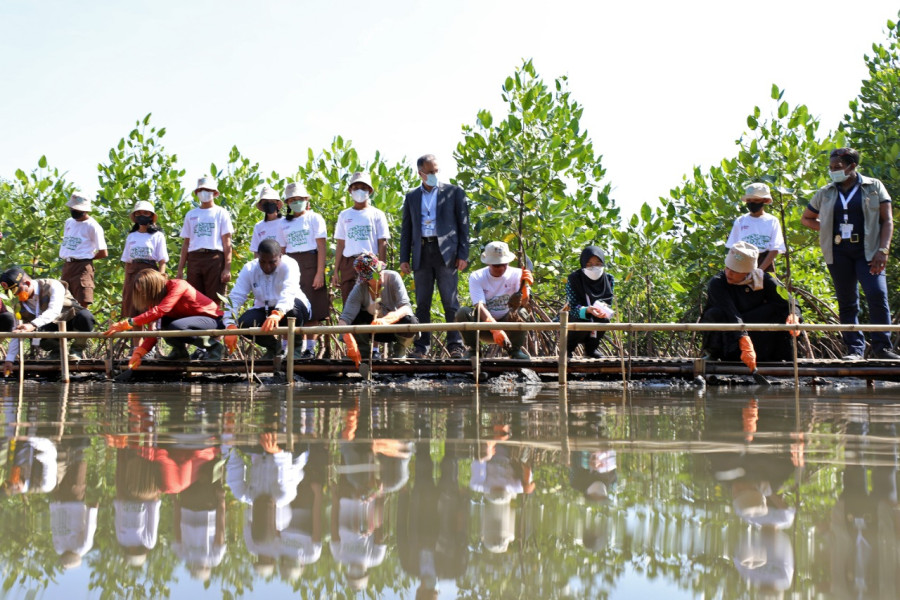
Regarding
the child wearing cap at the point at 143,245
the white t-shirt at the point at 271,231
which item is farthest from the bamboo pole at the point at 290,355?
the child wearing cap at the point at 143,245

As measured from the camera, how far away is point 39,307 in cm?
792

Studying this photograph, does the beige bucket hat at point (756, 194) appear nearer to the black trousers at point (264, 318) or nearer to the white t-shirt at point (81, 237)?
the black trousers at point (264, 318)

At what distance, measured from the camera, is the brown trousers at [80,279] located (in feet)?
29.3

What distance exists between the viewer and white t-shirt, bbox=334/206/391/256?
7848 mm

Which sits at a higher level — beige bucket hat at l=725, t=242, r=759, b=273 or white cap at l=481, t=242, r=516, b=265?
white cap at l=481, t=242, r=516, b=265

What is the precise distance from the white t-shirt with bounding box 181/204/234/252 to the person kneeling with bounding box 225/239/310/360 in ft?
3.43

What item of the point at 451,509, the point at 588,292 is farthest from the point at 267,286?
the point at 451,509

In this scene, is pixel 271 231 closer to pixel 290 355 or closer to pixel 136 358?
pixel 136 358

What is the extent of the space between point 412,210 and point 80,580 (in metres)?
6.44

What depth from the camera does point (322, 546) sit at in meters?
1.74

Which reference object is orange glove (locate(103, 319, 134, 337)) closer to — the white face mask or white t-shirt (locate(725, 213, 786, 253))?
the white face mask

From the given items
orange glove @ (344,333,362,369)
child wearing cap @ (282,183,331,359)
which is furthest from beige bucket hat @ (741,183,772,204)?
child wearing cap @ (282,183,331,359)

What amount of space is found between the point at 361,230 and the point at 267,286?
950 millimetres

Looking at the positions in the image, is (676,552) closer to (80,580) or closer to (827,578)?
(827,578)
